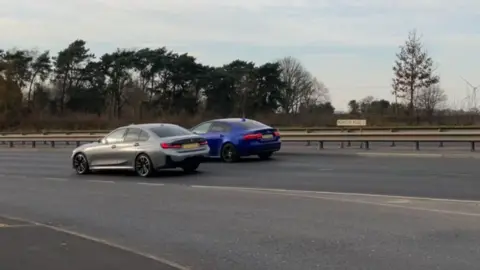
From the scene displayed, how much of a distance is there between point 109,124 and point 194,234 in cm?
5216

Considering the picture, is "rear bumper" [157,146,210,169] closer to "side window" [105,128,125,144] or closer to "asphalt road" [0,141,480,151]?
"side window" [105,128,125,144]

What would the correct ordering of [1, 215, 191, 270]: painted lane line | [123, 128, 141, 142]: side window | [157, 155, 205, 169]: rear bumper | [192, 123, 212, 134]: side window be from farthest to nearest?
[192, 123, 212, 134]: side window → [123, 128, 141, 142]: side window → [157, 155, 205, 169]: rear bumper → [1, 215, 191, 270]: painted lane line

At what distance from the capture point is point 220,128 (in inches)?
855

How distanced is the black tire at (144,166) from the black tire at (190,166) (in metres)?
0.87

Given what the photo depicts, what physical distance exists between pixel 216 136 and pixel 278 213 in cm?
1124

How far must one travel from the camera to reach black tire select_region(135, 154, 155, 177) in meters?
17.4

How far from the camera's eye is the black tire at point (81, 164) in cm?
1917

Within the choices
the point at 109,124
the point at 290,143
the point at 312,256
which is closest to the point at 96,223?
the point at 312,256

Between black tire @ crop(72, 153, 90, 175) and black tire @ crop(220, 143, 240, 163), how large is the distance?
4.43m

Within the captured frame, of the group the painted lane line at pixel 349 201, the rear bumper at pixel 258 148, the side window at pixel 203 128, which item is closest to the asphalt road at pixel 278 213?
the painted lane line at pixel 349 201

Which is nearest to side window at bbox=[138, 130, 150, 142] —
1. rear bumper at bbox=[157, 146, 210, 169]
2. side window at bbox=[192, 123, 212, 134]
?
rear bumper at bbox=[157, 146, 210, 169]

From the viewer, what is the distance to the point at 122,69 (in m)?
77.3

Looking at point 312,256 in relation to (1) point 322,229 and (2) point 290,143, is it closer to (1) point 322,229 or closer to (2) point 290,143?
(1) point 322,229

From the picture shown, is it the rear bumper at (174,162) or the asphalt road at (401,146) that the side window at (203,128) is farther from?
the asphalt road at (401,146)
